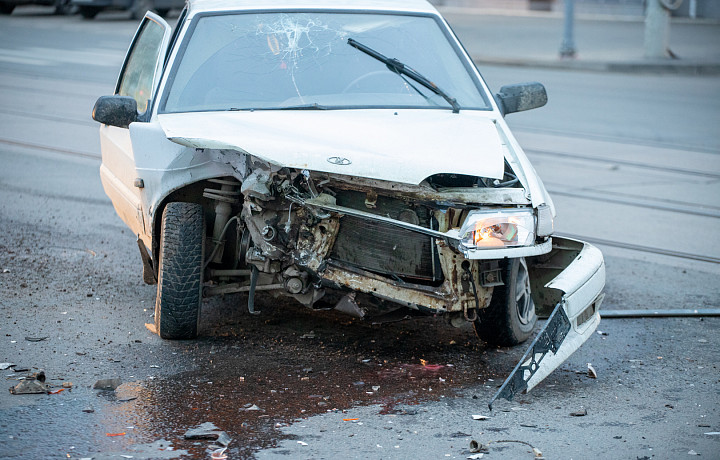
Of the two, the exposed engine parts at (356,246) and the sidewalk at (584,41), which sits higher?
the exposed engine parts at (356,246)

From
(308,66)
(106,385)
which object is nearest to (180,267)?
(106,385)

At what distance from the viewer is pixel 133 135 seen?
5.12 metres

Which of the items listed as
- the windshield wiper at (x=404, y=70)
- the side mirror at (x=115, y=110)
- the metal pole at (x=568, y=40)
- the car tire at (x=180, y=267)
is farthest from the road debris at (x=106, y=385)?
the metal pole at (x=568, y=40)

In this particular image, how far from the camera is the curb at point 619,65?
63.3 ft

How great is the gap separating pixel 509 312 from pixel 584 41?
Answer: 66.4 feet

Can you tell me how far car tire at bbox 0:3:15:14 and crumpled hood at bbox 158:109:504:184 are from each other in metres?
24.7

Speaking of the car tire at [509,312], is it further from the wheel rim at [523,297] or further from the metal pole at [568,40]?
the metal pole at [568,40]

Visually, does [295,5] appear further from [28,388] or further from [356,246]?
[28,388]

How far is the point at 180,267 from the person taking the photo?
16.2 feet

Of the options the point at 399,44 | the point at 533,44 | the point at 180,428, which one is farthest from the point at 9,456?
the point at 533,44

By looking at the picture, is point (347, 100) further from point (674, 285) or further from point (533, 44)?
point (533, 44)

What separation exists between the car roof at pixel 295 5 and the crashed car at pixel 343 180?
1cm

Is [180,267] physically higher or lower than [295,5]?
lower

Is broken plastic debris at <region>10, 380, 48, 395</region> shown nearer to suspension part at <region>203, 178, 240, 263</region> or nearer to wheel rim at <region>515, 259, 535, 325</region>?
suspension part at <region>203, 178, 240, 263</region>
